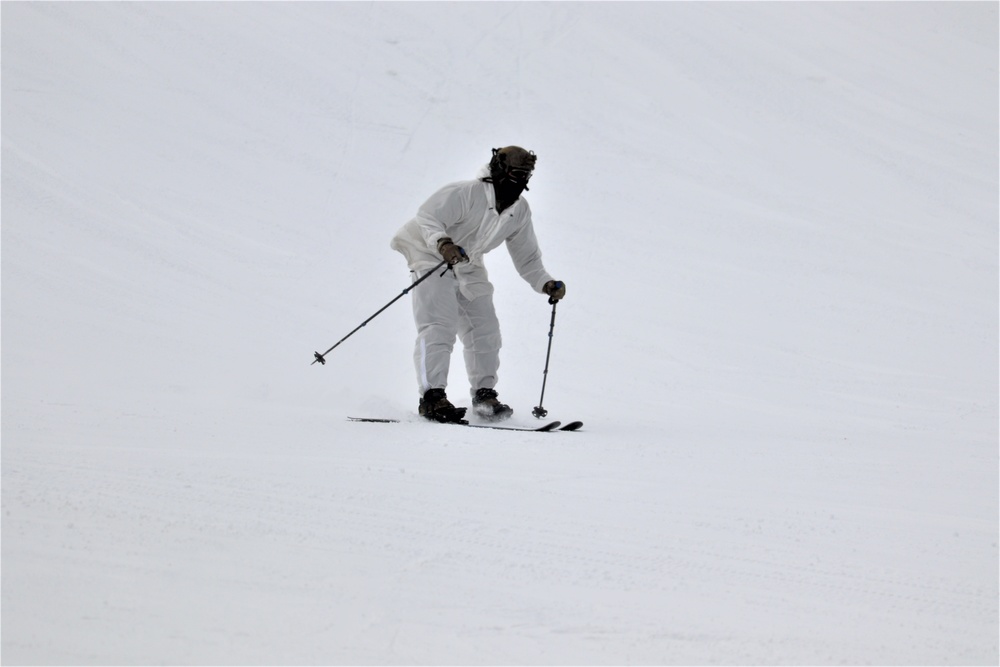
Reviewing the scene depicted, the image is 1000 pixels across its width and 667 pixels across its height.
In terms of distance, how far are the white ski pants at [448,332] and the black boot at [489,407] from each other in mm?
69

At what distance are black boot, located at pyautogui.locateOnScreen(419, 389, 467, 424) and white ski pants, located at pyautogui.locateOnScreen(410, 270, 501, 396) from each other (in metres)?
0.06

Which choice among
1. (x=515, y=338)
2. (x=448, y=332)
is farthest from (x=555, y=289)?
(x=515, y=338)

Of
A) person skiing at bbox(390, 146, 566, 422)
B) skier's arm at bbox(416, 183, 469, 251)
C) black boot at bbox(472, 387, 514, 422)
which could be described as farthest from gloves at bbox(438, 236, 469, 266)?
black boot at bbox(472, 387, 514, 422)

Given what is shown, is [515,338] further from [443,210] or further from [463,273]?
[443,210]

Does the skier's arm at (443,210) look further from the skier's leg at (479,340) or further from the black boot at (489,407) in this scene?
the black boot at (489,407)

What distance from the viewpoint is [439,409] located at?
17.7 feet

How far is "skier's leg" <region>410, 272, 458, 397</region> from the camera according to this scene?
556cm

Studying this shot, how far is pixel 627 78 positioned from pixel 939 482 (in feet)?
39.0

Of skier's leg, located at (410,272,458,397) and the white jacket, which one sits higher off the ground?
the white jacket

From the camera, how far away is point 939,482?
4227 millimetres

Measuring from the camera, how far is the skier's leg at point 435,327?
556cm

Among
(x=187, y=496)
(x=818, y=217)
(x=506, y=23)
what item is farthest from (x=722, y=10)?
(x=187, y=496)

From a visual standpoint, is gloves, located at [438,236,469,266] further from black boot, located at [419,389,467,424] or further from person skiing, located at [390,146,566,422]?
black boot, located at [419,389,467,424]

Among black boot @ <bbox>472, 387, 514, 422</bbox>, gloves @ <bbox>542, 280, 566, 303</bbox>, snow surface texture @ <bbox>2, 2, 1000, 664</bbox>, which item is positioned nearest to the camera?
snow surface texture @ <bbox>2, 2, 1000, 664</bbox>
